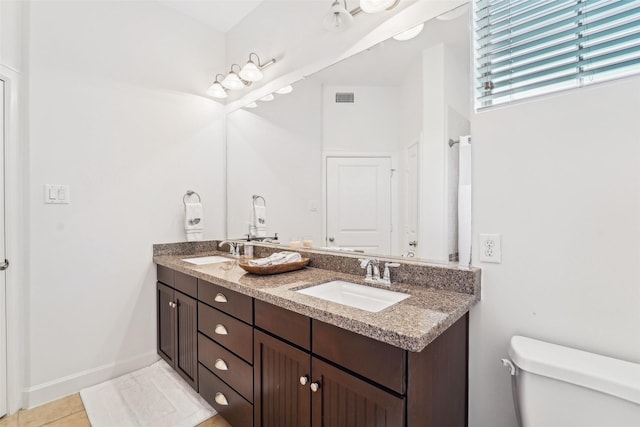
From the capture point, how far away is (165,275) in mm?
2178

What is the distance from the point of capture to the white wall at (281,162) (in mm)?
1961

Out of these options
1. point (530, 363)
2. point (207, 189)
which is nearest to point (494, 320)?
point (530, 363)

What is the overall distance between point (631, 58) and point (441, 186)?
0.71 m

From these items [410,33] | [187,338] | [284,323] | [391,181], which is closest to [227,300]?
[284,323]

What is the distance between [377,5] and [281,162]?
1.14 meters

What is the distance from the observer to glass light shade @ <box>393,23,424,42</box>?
1414 mm

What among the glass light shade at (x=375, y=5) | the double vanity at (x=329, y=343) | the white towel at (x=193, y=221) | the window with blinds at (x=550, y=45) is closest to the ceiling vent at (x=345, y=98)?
the glass light shade at (x=375, y=5)

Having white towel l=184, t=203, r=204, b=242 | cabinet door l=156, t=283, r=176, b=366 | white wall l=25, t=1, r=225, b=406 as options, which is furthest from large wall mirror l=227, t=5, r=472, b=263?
cabinet door l=156, t=283, r=176, b=366

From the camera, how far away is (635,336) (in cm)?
93

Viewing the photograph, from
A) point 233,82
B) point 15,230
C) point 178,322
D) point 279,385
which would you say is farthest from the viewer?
point 233,82

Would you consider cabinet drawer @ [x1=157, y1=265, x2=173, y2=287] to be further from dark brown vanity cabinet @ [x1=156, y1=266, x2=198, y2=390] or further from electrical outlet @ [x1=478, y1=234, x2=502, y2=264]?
electrical outlet @ [x1=478, y1=234, x2=502, y2=264]

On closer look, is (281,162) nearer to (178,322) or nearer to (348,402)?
(178,322)

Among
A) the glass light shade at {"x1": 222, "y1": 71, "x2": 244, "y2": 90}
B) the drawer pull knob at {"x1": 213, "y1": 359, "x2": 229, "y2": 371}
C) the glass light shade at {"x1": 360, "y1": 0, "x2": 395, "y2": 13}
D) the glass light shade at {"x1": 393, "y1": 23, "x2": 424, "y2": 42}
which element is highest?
the glass light shade at {"x1": 222, "y1": 71, "x2": 244, "y2": 90}

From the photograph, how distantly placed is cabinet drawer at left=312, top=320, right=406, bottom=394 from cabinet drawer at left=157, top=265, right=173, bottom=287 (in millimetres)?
1444
